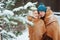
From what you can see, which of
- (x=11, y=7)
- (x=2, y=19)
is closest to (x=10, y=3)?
(x=11, y=7)

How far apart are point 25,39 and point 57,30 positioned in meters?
0.35

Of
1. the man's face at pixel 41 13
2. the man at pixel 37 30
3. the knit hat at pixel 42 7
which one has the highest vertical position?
the knit hat at pixel 42 7

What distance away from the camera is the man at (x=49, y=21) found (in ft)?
6.64

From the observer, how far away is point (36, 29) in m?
2.10

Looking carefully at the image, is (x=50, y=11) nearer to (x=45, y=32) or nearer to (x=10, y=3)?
(x=45, y=32)

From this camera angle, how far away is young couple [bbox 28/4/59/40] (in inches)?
80.0

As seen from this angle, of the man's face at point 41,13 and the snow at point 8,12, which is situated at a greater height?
the snow at point 8,12

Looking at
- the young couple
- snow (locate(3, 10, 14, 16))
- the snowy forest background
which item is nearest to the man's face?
the young couple

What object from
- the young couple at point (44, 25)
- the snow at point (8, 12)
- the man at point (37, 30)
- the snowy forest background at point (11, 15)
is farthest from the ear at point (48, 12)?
the snow at point (8, 12)

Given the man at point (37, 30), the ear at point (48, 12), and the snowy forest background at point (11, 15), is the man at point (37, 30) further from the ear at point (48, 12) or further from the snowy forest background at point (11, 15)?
the snowy forest background at point (11, 15)

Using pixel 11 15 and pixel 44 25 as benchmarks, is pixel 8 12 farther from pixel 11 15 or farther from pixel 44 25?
pixel 44 25

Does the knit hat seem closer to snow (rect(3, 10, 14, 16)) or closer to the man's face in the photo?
the man's face

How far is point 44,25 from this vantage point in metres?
2.09

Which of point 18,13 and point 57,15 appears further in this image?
point 57,15
